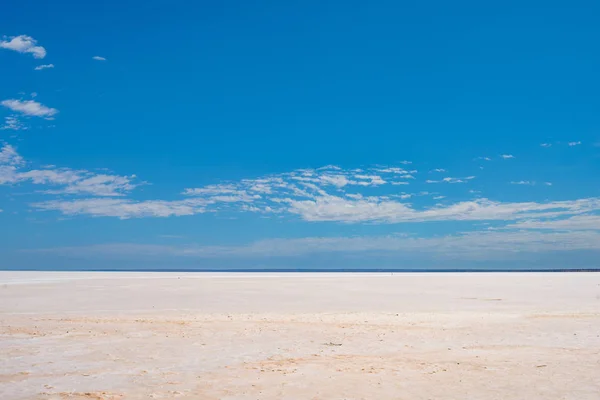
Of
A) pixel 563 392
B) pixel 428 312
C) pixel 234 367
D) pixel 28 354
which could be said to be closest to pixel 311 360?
pixel 234 367

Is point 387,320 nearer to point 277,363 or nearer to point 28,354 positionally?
point 277,363

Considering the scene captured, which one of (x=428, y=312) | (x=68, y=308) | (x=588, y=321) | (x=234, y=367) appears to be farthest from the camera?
(x=68, y=308)

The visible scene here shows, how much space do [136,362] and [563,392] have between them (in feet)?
29.4

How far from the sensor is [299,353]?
1370 centimetres

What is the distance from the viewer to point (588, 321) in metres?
20.0

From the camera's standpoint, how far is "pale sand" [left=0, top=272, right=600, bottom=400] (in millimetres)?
9938

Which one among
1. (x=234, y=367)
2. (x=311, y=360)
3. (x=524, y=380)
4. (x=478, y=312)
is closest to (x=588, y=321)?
(x=478, y=312)

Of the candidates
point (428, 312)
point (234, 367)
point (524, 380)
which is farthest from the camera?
point (428, 312)

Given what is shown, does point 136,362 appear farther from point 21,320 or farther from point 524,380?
point 21,320

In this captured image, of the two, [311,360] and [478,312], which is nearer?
[311,360]

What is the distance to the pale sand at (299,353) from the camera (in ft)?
32.6

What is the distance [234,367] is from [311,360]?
189 centimetres

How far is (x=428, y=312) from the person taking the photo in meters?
23.8

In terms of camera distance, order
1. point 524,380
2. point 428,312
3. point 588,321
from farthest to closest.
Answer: point 428,312 → point 588,321 → point 524,380
